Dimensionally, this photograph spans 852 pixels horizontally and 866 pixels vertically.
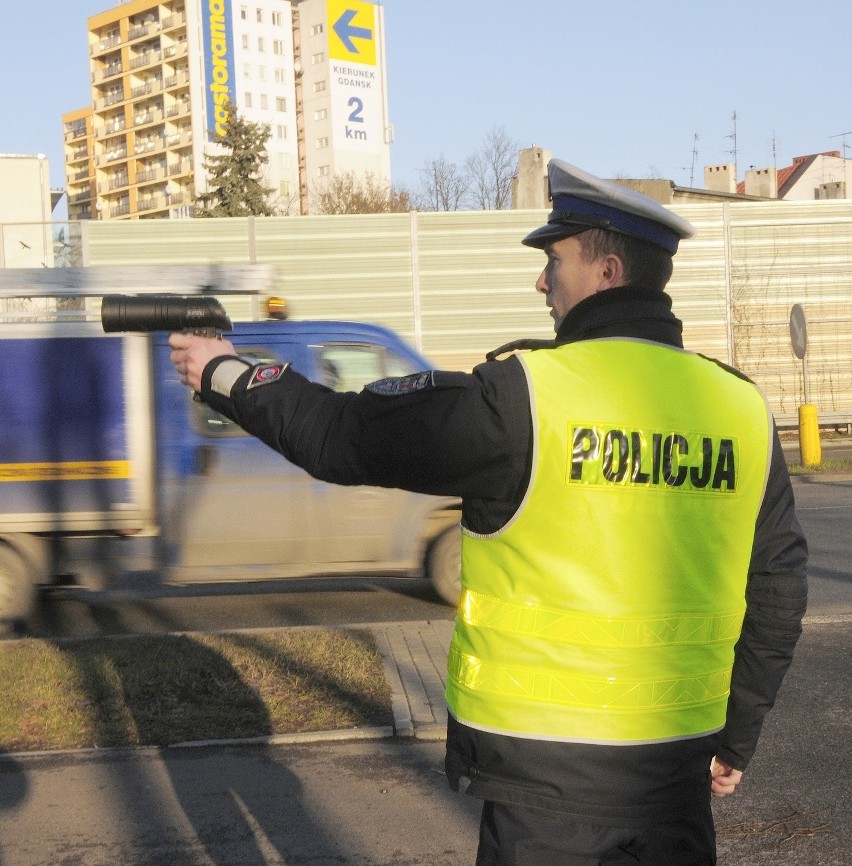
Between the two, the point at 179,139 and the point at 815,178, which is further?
the point at 179,139

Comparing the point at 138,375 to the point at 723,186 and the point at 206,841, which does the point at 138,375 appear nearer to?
the point at 206,841

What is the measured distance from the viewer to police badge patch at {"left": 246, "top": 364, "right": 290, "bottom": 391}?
2.06m

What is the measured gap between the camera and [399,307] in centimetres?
2422

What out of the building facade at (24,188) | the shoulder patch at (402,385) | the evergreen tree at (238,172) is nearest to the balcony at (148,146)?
the evergreen tree at (238,172)

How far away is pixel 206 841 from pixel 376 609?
4454 mm

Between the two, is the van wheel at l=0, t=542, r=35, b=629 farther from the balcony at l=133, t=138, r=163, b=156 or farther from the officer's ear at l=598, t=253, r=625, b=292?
the balcony at l=133, t=138, r=163, b=156

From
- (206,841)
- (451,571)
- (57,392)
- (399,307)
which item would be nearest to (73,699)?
(206,841)

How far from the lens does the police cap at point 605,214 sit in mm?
2150

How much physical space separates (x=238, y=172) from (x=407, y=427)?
191 ft

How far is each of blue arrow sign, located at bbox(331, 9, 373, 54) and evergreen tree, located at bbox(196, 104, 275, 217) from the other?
176 feet

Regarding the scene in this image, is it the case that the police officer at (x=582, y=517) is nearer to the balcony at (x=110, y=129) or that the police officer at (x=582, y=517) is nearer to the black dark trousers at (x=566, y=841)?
the black dark trousers at (x=566, y=841)

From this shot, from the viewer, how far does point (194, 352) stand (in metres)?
2.14

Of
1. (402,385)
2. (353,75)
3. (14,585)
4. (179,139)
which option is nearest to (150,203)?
(179,139)

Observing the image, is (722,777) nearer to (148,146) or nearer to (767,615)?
(767,615)
